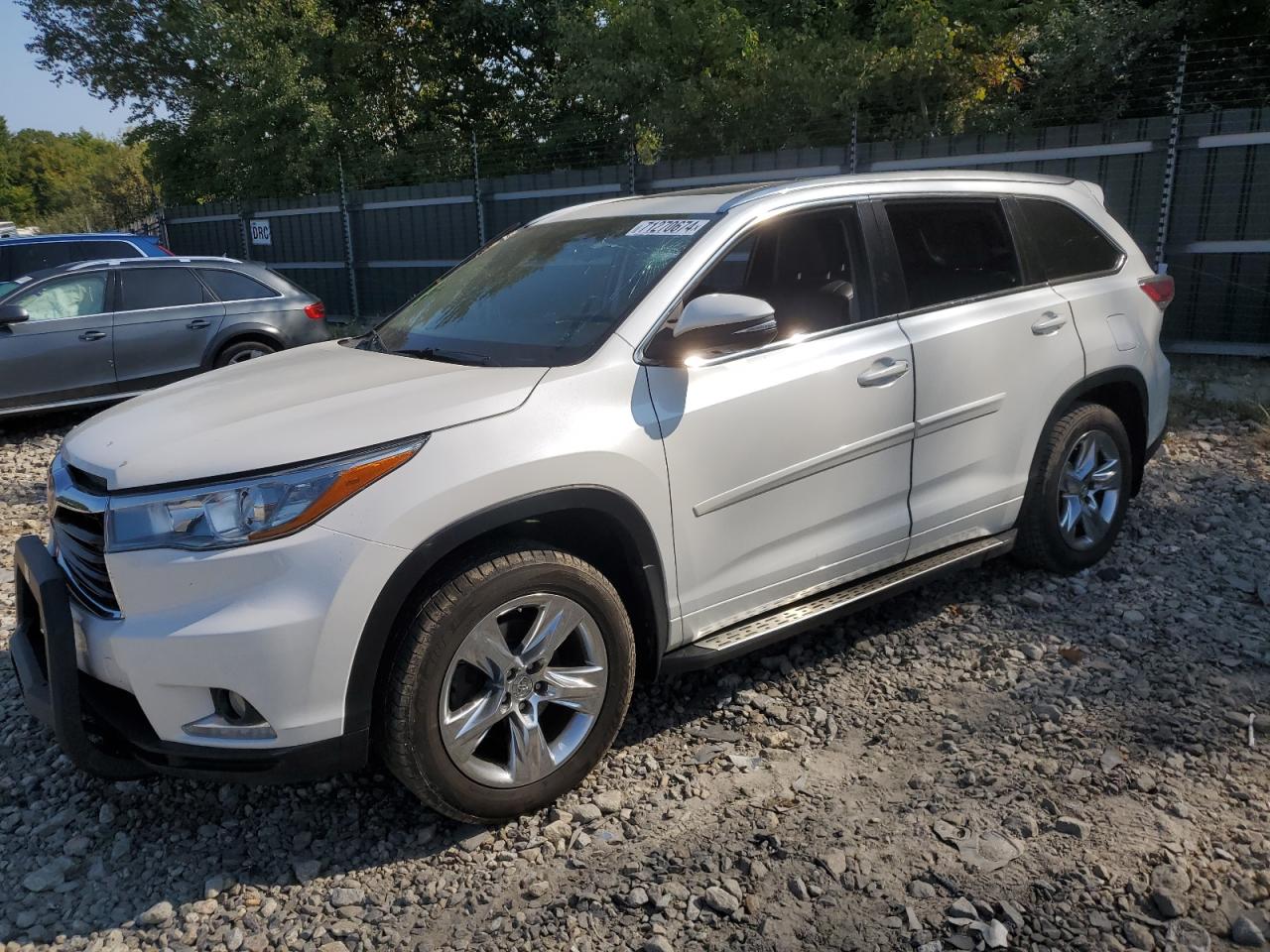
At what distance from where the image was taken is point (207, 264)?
921cm

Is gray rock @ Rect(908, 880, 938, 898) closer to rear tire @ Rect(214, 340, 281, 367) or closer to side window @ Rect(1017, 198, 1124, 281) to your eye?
side window @ Rect(1017, 198, 1124, 281)

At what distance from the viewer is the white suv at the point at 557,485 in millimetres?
2500

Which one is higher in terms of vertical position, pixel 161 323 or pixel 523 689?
pixel 161 323

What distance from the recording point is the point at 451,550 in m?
2.67

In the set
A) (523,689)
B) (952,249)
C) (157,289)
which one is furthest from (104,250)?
(523,689)

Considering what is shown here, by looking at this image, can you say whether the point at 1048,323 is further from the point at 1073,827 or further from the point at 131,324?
the point at 131,324

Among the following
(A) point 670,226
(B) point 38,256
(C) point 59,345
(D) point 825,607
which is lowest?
(D) point 825,607

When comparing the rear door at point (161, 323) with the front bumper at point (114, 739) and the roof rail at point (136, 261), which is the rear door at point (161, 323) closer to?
the roof rail at point (136, 261)

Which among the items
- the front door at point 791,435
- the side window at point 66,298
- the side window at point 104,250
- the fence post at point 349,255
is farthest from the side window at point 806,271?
the fence post at point 349,255

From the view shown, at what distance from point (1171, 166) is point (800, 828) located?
8.11 meters

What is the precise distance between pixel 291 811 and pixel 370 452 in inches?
50.1

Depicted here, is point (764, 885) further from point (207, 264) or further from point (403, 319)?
point (207, 264)

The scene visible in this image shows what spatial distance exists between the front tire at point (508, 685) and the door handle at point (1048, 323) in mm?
2228

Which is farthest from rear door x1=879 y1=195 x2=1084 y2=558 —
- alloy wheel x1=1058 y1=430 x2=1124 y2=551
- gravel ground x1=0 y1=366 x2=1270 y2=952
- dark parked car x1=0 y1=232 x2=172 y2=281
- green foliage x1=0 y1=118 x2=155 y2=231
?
green foliage x1=0 y1=118 x2=155 y2=231
